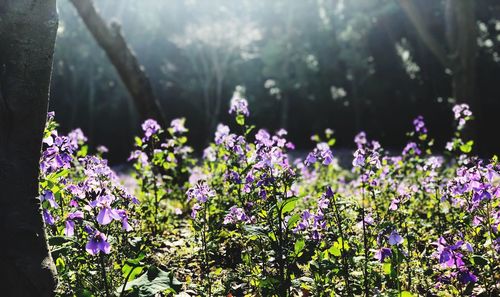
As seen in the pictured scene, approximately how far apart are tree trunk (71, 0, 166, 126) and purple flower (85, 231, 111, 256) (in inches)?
220

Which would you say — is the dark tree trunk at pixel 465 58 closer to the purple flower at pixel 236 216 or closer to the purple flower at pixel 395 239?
the purple flower at pixel 236 216

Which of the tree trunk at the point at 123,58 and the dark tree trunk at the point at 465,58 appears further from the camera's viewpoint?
the dark tree trunk at the point at 465,58

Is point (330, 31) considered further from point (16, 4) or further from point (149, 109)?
point (16, 4)

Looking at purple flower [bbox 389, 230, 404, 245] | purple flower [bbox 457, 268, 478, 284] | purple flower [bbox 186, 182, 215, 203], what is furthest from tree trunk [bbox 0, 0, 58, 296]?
purple flower [bbox 457, 268, 478, 284]

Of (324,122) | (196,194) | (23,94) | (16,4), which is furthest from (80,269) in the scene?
(324,122)

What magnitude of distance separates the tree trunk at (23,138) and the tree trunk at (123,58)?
16.9 feet

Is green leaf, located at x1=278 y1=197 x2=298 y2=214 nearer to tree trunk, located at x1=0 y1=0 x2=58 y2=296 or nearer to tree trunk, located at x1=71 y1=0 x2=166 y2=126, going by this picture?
tree trunk, located at x1=0 y1=0 x2=58 y2=296

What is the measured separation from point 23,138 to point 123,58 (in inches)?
213

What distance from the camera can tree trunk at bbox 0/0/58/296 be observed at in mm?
2438

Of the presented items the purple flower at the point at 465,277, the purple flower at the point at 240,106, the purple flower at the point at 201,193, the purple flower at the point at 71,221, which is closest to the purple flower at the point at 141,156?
the purple flower at the point at 240,106

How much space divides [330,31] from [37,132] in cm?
2705

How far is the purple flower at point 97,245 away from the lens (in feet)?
7.54

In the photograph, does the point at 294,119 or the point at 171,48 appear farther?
the point at 171,48

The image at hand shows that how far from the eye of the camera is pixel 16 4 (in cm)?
257
